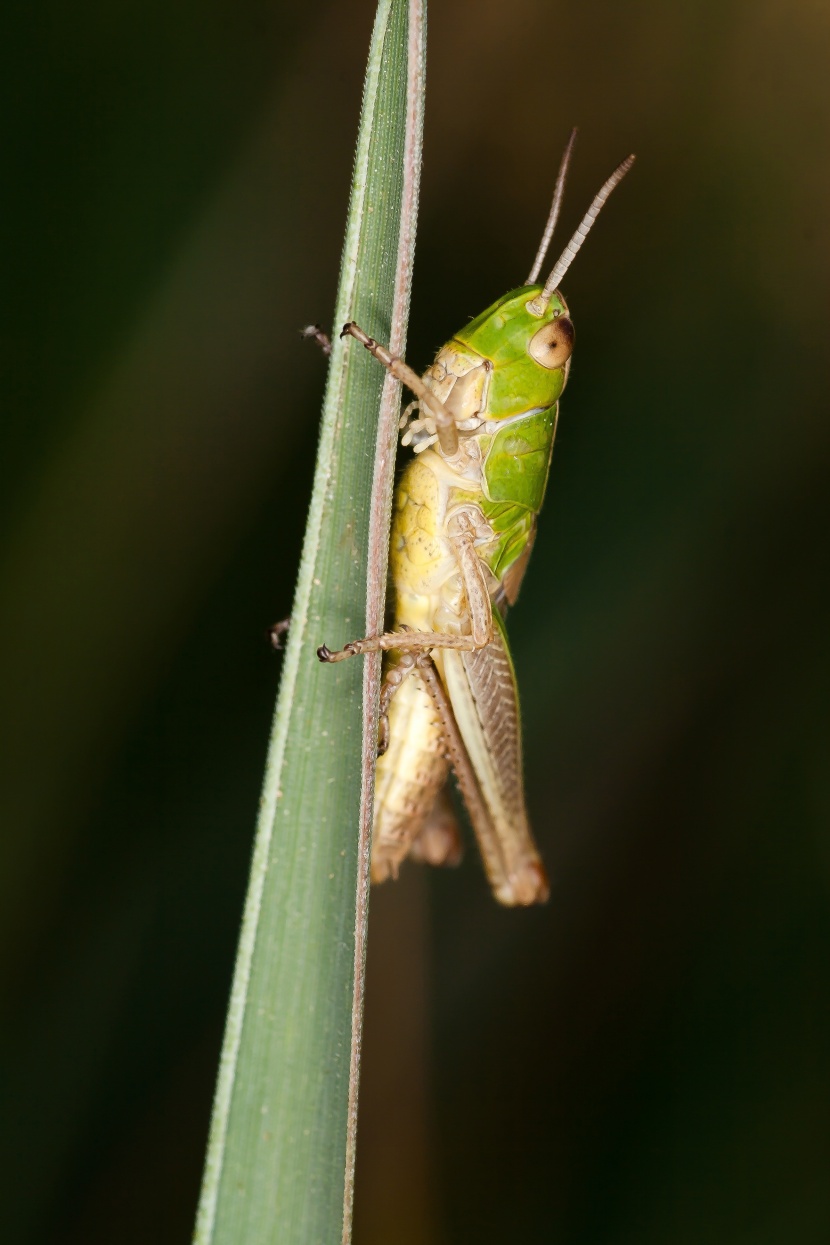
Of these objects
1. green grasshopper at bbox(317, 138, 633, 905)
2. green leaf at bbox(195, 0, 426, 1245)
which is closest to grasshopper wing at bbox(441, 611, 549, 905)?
green grasshopper at bbox(317, 138, 633, 905)

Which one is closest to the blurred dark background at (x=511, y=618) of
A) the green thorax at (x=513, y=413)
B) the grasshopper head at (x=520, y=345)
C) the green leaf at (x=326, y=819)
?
the green thorax at (x=513, y=413)

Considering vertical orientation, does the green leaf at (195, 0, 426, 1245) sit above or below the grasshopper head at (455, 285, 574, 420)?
below

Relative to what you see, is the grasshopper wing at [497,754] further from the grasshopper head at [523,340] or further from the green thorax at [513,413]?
the grasshopper head at [523,340]

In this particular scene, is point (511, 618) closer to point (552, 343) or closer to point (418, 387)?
point (552, 343)

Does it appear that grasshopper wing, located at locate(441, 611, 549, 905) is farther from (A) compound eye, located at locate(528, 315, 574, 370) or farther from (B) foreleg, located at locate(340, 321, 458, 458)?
(A) compound eye, located at locate(528, 315, 574, 370)

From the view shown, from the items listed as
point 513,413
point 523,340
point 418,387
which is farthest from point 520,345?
point 418,387

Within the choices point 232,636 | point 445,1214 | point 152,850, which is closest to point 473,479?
point 232,636

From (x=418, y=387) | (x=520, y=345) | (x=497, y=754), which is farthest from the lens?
(x=497, y=754)
